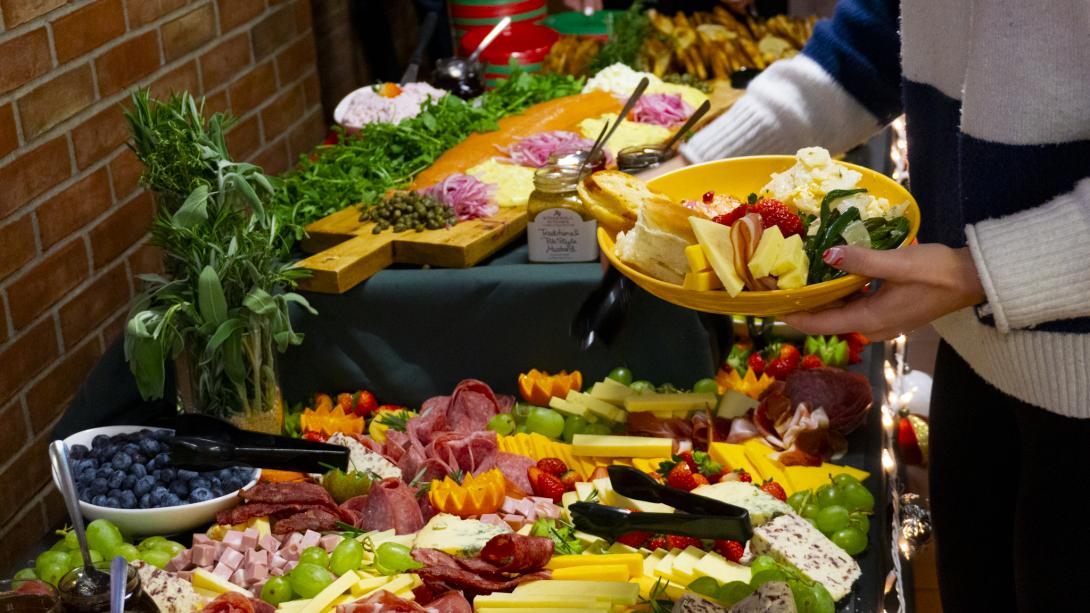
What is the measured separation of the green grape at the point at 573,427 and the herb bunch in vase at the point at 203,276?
0.51m

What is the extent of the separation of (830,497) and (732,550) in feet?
0.78

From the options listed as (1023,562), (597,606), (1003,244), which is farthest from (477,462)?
(1003,244)

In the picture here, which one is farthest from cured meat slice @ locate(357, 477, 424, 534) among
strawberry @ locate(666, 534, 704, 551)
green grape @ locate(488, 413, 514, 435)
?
strawberry @ locate(666, 534, 704, 551)

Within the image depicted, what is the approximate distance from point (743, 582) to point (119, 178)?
1681 mm

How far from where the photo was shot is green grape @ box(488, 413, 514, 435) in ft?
6.86

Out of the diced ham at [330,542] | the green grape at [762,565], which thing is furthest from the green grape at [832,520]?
the diced ham at [330,542]

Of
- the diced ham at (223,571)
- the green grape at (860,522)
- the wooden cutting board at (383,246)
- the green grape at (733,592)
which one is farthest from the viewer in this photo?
the wooden cutting board at (383,246)

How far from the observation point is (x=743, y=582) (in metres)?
1.58

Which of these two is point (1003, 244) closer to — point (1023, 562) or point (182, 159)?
point (1023, 562)

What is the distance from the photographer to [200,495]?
5.93ft


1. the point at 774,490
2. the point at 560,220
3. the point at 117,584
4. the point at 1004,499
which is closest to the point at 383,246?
the point at 560,220

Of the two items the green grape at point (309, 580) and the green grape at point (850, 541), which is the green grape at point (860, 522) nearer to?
the green grape at point (850, 541)

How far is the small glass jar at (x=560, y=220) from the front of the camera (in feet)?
7.22

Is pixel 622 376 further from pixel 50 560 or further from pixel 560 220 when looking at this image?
pixel 50 560
